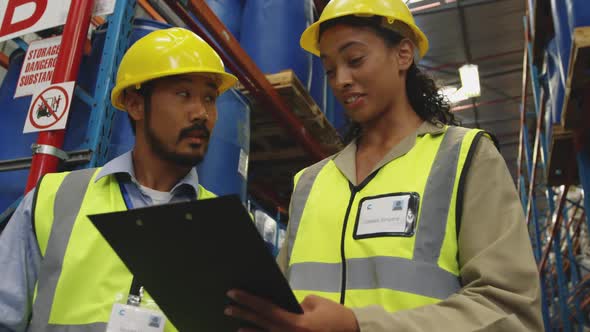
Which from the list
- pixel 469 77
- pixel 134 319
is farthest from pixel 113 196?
pixel 469 77

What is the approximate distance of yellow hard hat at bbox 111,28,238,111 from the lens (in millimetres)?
1872

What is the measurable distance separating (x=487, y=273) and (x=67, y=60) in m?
2.05

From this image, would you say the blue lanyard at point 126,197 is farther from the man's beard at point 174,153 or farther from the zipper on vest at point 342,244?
the zipper on vest at point 342,244

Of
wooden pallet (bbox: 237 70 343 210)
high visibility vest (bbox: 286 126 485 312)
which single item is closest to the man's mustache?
high visibility vest (bbox: 286 126 485 312)

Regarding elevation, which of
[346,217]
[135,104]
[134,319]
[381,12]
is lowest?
[134,319]

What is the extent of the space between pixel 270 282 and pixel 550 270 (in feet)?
35.6

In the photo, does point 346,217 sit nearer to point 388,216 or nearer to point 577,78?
A: point 388,216

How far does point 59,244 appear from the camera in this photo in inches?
60.9

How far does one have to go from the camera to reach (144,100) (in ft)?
6.33

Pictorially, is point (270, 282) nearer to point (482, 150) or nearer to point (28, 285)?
point (482, 150)

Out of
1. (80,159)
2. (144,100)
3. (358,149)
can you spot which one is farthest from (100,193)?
(358,149)

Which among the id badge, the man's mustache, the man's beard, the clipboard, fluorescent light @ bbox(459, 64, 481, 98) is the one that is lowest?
the id badge

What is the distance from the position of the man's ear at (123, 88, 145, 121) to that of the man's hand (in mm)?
1211

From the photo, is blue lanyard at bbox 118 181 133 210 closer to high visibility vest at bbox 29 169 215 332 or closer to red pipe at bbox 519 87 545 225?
high visibility vest at bbox 29 169 215 332
